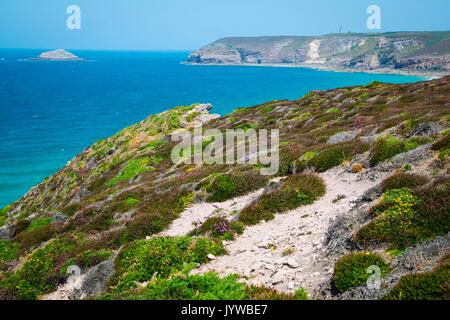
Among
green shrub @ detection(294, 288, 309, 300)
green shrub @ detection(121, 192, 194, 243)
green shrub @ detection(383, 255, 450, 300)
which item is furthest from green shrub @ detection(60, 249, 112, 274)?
green shrub @ detection(383, 255, 450, 300)

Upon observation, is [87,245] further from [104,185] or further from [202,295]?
[104,185]

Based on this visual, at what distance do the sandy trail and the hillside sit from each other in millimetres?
57

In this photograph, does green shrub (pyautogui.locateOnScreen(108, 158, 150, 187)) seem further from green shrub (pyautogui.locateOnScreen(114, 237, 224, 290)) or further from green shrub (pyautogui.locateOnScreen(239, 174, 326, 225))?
green shrub (pyautogui.locateOnScreen(114, 237, 224, 290))

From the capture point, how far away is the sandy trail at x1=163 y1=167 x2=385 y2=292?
10867 millimetres

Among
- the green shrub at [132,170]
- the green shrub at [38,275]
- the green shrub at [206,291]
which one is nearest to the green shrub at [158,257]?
the green shrub at [206,291]

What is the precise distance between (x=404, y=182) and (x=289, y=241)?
16.0ft

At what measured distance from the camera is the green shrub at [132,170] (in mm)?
36294

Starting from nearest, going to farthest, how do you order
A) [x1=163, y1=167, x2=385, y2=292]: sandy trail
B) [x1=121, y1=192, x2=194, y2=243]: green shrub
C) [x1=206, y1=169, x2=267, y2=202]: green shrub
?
[x1=163, y1=167, x2=385, y2=292]: sandy trail → [x1=121, y1=192, x2=194, y2=243]: green shrub → [x1=206, y1=169, x2=267, y2=202]: green shrub

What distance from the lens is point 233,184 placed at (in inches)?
837

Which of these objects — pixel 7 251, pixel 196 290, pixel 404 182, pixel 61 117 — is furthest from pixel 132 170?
pixel 61 117

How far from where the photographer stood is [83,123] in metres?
126

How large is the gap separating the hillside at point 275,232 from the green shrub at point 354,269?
0.03m

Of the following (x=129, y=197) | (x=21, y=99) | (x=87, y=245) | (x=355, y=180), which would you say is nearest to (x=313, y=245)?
(x=355, y=180)
